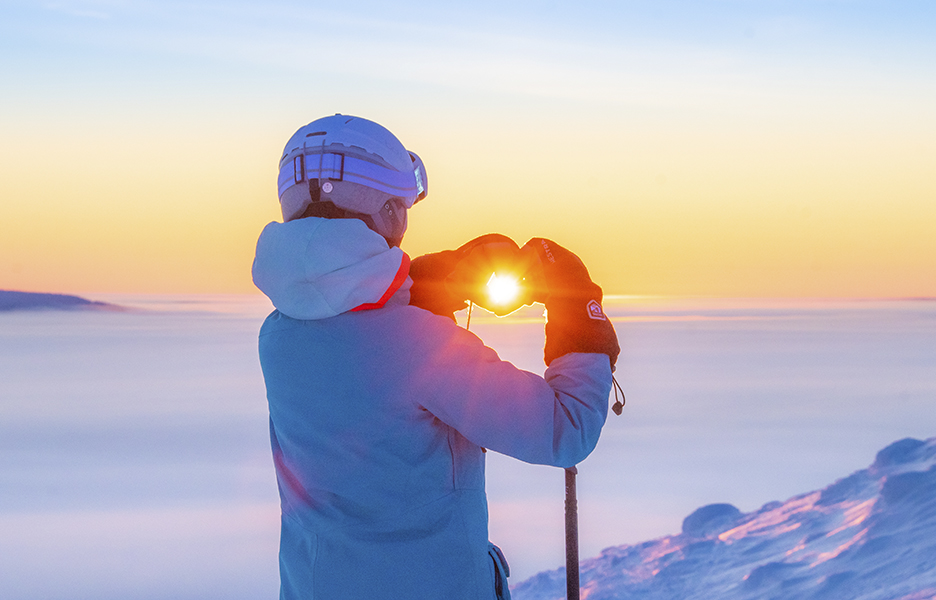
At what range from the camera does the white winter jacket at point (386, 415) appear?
1.26 m

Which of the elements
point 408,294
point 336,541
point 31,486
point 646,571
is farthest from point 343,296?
point 31,486

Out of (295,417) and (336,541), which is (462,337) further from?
(336,541)

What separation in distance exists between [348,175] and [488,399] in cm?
54

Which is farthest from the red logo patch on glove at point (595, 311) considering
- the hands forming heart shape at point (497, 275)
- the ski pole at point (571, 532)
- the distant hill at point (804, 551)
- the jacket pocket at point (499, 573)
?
the distant hill at point (804, 551)

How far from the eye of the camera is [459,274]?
1.42 metres

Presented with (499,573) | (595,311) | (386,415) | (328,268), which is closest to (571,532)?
(499,573)

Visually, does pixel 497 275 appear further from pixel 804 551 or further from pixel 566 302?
pixel 804 551

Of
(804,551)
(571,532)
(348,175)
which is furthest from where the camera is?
(804,551)

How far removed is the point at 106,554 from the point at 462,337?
11.7 metres

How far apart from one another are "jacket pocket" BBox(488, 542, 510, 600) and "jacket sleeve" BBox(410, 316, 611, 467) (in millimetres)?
322

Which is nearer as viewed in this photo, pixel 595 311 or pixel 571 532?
pixel 595 311

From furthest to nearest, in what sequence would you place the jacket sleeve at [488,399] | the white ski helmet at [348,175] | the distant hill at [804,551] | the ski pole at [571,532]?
the distant hill at [804,551] < the ski pole at [571,532] < the white ski helmet at [348,175] < the jacket sleeve at [488,399]

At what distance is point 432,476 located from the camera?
1356mm

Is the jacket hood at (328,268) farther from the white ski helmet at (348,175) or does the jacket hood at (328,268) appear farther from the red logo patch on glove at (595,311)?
the red logo patch on glove at (595,311)
